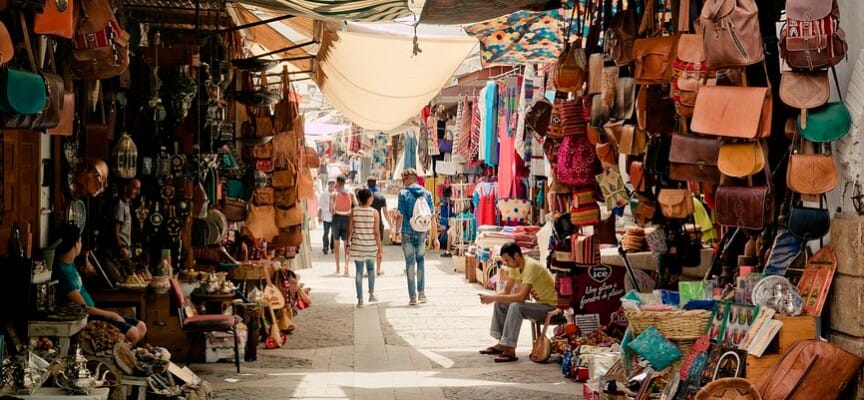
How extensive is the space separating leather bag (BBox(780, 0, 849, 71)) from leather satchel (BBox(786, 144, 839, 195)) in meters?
0.44

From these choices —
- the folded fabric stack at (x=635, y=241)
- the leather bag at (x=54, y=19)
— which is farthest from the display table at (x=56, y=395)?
the folded fabric stack at (x=635, y=241)

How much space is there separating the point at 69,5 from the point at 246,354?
539 cm

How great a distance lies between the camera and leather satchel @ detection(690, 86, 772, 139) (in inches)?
208

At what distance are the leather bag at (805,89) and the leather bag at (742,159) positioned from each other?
1.39 ft

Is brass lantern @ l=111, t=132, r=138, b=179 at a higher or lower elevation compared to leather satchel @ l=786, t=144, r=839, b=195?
higher

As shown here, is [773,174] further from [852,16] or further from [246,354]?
[246,354]

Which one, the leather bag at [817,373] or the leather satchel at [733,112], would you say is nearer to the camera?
the leather bag at [817,373]

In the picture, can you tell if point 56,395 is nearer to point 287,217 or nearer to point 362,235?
point 287,217

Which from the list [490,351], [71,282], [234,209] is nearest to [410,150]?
[234,209]

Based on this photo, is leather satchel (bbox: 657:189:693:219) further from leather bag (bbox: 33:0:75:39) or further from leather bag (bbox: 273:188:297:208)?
leather bag (bbox: 273:188:297:208)

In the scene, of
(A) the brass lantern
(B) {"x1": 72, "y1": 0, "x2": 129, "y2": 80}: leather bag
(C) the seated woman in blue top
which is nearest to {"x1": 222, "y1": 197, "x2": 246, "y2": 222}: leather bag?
(A) the brass lantern

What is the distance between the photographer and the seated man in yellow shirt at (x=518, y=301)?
10.1 metres

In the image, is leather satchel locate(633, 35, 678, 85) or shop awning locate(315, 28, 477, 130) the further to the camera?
shop awning locate(315, 28, 477, 130)

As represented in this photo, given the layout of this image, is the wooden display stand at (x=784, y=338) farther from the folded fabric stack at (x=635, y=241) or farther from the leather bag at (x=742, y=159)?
the folded fabric stack at (x=635, y=241)
